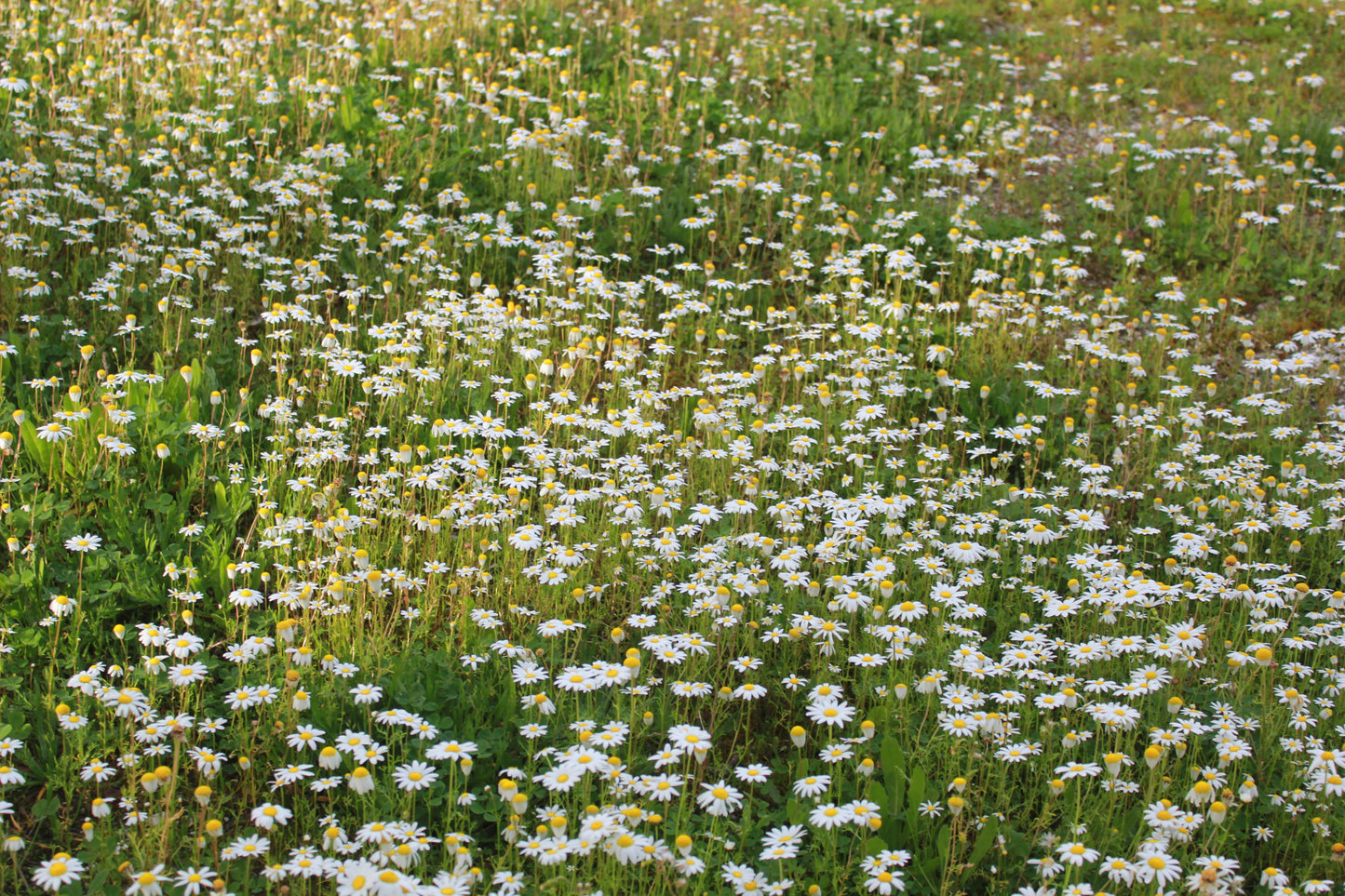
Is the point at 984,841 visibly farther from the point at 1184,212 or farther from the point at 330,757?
the point at 1184,212

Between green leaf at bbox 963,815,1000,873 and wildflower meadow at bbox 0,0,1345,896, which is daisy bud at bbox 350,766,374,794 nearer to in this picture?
wildflower meadow at bbox 0,0,1345,896

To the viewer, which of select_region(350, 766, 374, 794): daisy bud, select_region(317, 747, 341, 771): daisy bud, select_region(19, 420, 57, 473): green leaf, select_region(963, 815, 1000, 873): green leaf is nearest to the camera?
select_region(350, 766, 374, 794): daisy bud

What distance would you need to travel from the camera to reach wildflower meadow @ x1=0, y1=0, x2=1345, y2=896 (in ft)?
10.8

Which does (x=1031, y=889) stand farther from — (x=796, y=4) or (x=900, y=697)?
(x=796, y=4)

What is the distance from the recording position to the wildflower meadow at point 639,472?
3295 mm

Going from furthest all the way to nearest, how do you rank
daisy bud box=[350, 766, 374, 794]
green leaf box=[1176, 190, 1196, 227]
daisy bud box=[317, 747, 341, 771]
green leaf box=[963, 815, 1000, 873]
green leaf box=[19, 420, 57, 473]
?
green leaf box=[1176, 190, 1196, 227], green leaf box=[19, 420, 57, 473], green leaf box=[963, 815, 1000, 873], daisy bud box=[317, 747, 341, 771], daisy bud box=[350, 766, 374, 794]

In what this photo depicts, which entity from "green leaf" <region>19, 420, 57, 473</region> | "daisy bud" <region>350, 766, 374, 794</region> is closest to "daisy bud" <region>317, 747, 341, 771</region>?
"daisy bud" <region>350, 766, 374, 794</region>


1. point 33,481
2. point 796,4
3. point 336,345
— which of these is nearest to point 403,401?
point 336,345

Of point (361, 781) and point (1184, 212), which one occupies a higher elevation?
point (1184, 212)

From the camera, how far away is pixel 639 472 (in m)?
4.92

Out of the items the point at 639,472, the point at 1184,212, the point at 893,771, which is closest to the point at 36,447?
the point at 639,472

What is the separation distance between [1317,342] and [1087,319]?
4.88 ft

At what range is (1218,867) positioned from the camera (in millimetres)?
3027

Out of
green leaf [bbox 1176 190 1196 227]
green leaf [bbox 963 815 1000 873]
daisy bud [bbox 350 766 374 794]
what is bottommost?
green leaf [bbox 963 815 1000 873]
